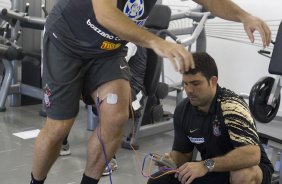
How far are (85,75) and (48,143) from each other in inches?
14.0

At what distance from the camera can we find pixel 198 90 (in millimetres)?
1954

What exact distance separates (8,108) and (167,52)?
355 cm

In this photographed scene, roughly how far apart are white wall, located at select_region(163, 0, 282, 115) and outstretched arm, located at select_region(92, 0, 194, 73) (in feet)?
11.1

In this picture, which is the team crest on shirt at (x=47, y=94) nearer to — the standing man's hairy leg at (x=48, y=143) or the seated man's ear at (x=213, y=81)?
the standing man's hairy leg at (x=48, y=143)

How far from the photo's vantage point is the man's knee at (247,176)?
1930 mm

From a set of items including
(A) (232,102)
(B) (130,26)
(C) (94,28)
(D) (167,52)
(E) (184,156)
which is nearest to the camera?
(D) (167,52)

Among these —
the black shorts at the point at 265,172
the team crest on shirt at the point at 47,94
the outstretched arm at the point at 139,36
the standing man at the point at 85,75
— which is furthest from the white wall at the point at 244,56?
the outstretched arm at the point at 139,36

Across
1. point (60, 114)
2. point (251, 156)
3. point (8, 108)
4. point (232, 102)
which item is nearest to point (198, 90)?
point (232, 102)

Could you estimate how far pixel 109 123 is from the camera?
6.37 ft

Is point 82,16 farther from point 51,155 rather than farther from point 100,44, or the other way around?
point 51,155

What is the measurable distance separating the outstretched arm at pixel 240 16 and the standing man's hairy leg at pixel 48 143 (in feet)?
2.71

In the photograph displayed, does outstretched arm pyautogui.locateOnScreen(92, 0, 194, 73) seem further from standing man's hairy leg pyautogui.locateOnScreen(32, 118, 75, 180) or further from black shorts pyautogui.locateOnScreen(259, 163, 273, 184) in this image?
black shorts pyautogui.locateOnScreen(259, 163, 273, 184)

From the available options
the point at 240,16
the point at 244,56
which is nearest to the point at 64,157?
the point at 240,16

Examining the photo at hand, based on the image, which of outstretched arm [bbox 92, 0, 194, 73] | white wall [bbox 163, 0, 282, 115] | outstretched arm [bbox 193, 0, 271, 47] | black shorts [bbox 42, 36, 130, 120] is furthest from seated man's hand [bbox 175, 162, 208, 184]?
white wall [bbox 163, 0, 282, 115]
